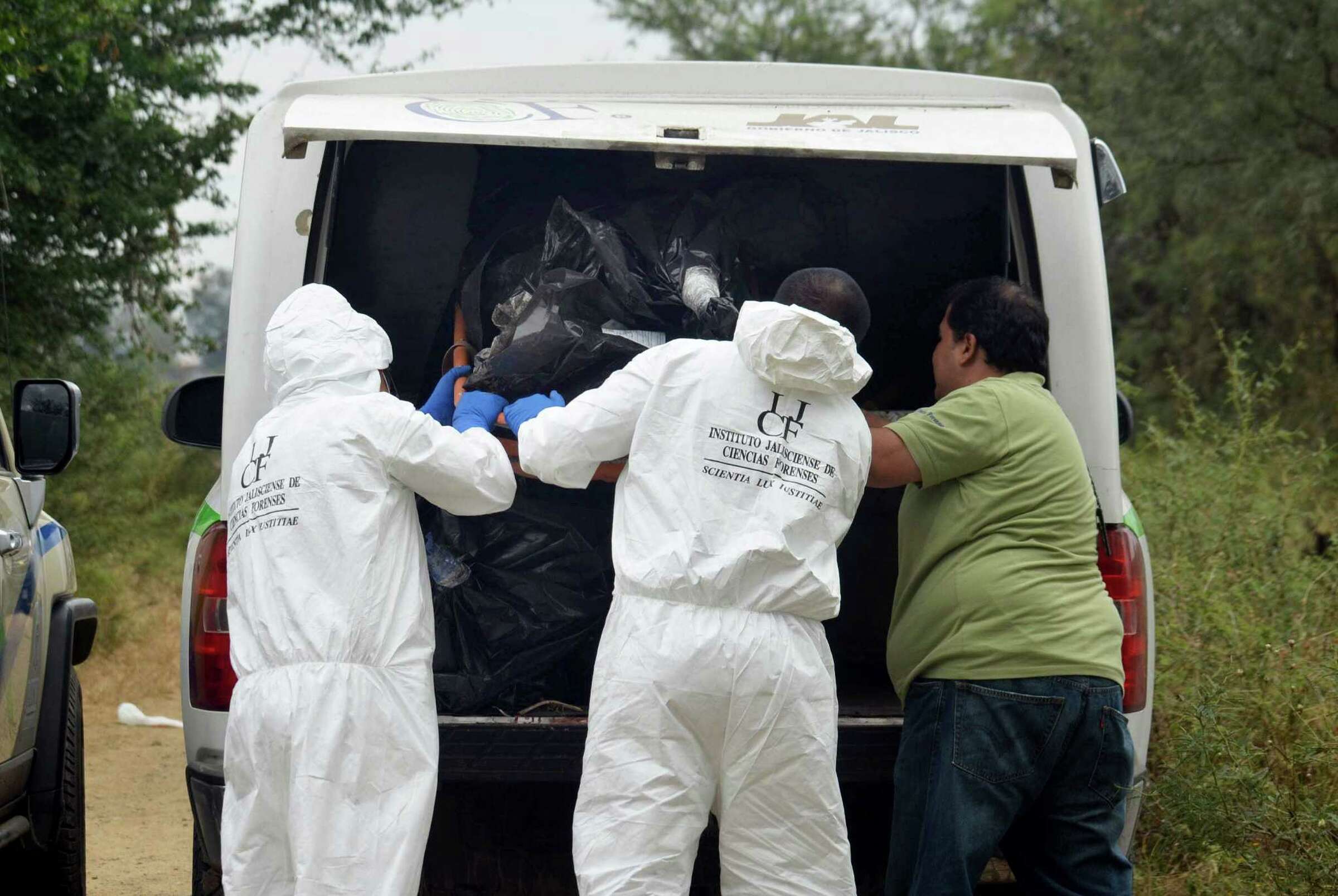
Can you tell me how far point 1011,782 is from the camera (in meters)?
3.20

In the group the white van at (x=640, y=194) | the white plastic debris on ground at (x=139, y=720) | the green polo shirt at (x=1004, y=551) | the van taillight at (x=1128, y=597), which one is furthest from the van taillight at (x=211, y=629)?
the white plastic debris on ground at (x=139, y=720)

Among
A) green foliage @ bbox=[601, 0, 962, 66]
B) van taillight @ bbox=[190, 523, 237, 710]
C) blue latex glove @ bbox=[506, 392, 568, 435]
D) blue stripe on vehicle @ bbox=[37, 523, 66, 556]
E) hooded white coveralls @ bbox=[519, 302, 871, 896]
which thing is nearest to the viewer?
hooded white coveralls @ bbox=[519, 302, 871, 896]

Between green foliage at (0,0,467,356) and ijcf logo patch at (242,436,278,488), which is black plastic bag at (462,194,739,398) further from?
green foliage at (0,0,467,356)

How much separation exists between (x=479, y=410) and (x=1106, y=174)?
1695 mm

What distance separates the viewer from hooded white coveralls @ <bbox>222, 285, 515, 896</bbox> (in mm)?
3092

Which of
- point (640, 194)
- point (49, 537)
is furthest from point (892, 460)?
point (49, 537)

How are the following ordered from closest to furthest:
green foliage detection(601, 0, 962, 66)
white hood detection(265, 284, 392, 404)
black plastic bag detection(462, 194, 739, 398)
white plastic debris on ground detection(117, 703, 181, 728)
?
white hood detection(265, 284, 392, 404) → black plastic bag detection(462, 194, 739, 398) → white plastic debris on ground detection(117, 703, 181, 728) → green foliage detection(601, 0, 962, 66)

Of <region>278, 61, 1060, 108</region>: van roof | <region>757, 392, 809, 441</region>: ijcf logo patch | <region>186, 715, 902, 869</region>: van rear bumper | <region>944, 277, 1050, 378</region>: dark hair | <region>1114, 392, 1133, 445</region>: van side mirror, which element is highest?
<region>278, 61, 1060, 108</region>: van roof

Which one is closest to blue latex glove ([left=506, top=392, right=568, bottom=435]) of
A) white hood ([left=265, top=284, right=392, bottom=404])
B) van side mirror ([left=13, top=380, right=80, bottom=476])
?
white hood ([left=265, top=284, right=392, bottom=404])

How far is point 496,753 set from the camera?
3.39m

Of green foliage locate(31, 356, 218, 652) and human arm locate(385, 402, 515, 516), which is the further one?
green foliage locate(31, 356, 218, 652)

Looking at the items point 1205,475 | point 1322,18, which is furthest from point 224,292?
point 1205,475

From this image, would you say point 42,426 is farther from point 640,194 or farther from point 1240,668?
point 1240,668

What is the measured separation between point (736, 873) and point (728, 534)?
0.68 meters
